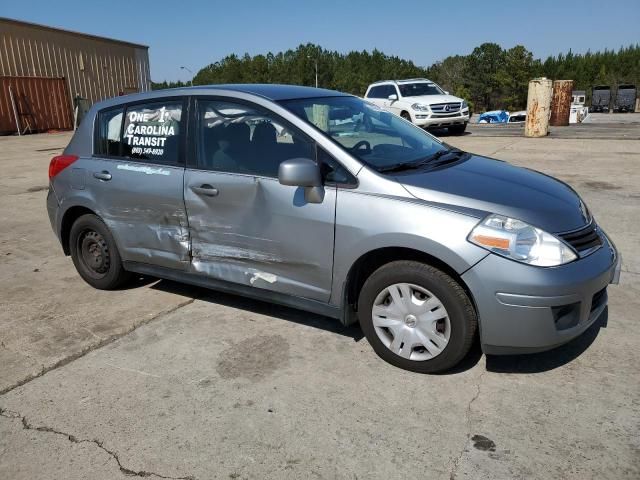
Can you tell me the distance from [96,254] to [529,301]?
11.6 ft

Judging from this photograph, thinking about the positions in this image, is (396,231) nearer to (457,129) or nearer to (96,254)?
(96,254)

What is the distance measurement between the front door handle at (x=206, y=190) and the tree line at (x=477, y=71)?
70127 mm

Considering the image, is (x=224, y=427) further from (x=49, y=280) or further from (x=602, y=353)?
(x=49, y=280)

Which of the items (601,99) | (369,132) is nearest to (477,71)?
(601,99)

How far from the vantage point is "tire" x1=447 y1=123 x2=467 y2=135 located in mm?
17406

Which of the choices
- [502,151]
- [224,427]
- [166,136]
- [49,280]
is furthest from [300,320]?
[502,151]

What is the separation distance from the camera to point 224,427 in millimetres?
2666

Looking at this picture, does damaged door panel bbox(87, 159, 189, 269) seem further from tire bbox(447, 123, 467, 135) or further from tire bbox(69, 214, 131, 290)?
tire bbox(447, 123, 467, 135)

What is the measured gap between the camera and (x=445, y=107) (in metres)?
16.3

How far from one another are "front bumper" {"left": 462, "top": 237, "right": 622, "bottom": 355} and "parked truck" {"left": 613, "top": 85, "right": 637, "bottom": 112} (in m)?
67.4

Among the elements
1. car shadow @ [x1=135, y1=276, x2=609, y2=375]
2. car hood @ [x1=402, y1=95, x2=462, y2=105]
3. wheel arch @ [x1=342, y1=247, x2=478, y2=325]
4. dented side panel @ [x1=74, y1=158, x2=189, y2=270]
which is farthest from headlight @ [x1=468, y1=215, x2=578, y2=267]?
car hood @ [x1=402, y1=95, x2=462, y2=105]

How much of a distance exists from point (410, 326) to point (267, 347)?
1.00m

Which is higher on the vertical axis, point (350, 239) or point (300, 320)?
point (350, 239)

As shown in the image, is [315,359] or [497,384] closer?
[497,384]
